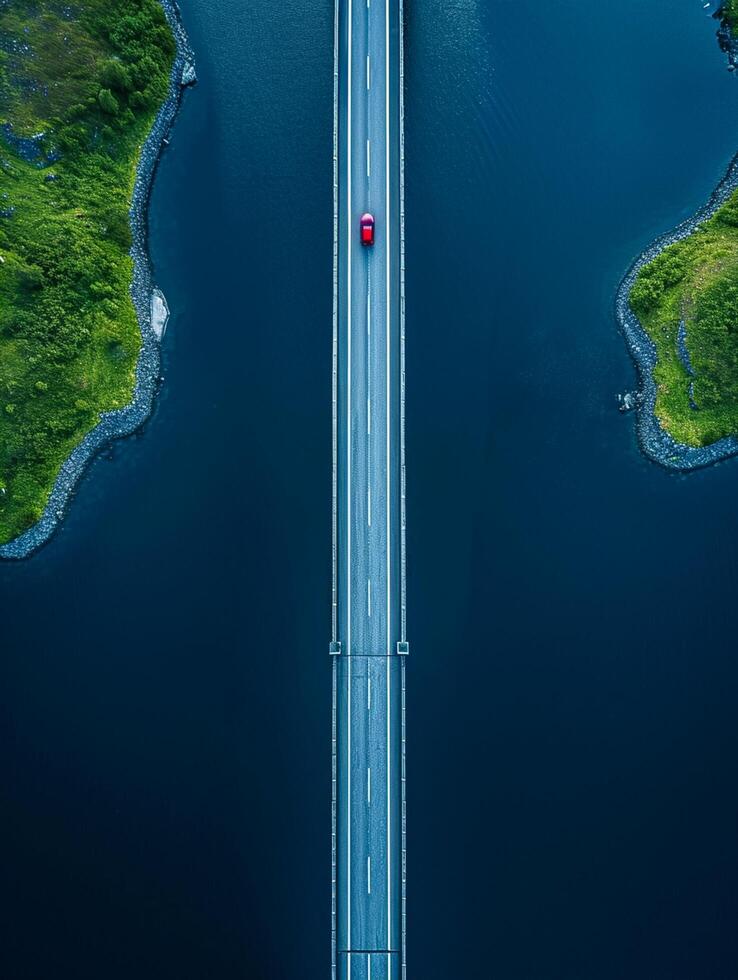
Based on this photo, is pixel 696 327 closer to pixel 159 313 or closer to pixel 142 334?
pixel 159 313

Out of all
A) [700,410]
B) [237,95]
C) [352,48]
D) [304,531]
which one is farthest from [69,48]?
[700,410]

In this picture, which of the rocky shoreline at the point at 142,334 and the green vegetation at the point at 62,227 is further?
the rocky shoreline at the point at 142,334

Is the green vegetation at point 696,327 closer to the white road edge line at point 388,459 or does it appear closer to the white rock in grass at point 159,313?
the white road edge line at point 388,459

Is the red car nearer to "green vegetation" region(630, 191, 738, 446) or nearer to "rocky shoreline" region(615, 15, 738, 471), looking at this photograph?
"rocky shoreline" region(615, 15, 738, 471)

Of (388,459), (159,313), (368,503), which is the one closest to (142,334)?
(159,313)

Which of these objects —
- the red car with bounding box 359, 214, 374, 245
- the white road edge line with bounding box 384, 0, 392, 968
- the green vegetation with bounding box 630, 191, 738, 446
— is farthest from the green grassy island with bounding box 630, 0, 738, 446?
the red car with bounding box 359, 214, 374, 245

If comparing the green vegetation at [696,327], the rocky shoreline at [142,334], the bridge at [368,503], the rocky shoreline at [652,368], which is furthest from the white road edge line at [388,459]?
the green vegetation at [696,327]

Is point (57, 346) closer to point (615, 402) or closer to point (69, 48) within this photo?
point (69, 48)
